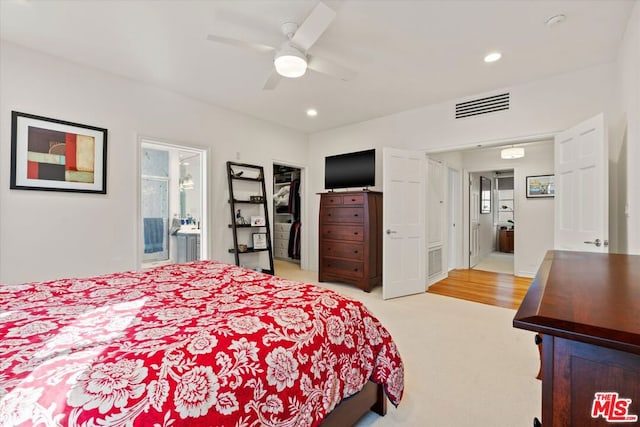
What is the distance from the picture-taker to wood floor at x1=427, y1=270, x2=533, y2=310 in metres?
3.84

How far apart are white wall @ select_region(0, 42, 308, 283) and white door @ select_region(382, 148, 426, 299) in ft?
8.18

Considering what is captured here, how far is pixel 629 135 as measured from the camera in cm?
234

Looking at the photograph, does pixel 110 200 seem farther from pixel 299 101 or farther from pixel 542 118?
pixel 542 118

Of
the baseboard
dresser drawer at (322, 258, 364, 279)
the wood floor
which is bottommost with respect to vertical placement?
the wood floor

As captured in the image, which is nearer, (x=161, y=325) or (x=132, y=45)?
(x=161, y=325)

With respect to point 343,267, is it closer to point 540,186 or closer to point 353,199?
point 353,199

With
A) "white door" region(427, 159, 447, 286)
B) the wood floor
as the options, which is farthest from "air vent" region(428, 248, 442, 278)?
the wood floor

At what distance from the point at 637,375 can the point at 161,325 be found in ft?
4.62

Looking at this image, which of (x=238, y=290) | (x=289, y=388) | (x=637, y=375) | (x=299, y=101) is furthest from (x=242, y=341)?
(x=299, y=101)

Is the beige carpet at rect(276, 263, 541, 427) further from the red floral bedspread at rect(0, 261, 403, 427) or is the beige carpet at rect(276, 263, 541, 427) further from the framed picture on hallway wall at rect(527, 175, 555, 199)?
the framed picture on hallway wall at rect(527, 175, 555, 199)

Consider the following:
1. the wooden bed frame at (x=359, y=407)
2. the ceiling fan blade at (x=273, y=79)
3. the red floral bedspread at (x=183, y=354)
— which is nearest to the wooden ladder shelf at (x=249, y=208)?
the ceiling fan blade at (x=273, y=79)

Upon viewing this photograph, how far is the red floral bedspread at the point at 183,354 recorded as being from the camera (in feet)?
2.52

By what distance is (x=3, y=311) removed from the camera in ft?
4.29

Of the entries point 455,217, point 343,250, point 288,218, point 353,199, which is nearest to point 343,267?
point 343,250
